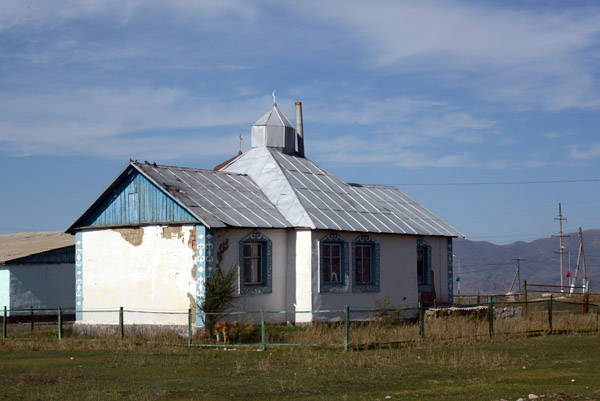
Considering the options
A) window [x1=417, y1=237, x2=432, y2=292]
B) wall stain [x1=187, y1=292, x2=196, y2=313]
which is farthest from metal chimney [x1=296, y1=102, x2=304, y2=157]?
wall stain [x1=187, y1=292, x2=196, y2=313]

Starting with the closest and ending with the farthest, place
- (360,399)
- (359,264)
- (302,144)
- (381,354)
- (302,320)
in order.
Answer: (360,399) < (381,354) < (302,320) < (359,264) < (302,144)

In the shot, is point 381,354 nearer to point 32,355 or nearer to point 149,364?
point 149,364

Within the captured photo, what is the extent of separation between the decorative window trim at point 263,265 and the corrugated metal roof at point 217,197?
0.47 m

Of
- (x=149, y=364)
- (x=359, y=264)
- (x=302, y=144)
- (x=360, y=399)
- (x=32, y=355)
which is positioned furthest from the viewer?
(x=302, y=144)

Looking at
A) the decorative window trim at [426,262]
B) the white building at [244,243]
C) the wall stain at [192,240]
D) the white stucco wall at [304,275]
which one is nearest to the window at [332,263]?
the white building at [244,243]

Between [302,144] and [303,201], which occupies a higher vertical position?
[302,144]

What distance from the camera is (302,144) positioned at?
32.4 meters

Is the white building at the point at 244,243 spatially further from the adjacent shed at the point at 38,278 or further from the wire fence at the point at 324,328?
the adjacent shed at the point at 38,278

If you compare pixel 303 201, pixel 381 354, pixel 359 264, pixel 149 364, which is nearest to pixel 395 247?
pixel 359 264

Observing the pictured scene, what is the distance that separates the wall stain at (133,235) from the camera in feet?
82.6

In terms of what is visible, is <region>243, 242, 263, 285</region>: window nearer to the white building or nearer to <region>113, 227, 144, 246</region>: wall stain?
the white building

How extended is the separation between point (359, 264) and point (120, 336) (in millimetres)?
8333

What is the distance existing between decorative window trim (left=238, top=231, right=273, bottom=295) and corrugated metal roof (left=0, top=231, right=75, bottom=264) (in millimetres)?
13180

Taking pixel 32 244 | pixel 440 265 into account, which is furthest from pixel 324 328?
pixel 32 244
